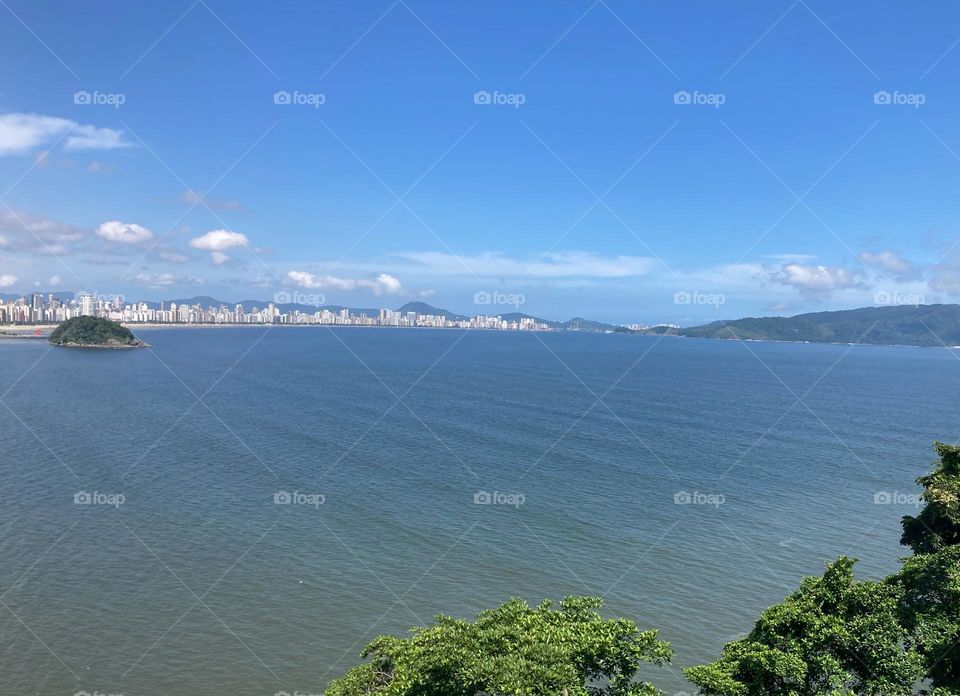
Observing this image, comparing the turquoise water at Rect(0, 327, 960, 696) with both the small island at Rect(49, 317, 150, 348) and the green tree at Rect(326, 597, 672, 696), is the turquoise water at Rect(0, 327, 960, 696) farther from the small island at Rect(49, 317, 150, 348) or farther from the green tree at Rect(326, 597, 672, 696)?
the small island at Rect(49, 317, 150, 348)

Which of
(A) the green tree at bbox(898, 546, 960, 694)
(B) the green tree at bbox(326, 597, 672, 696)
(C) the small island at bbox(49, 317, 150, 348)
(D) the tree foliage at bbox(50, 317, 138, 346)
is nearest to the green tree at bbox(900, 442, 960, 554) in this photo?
(A) the green tree at bbox(898, 546, 960, 694)

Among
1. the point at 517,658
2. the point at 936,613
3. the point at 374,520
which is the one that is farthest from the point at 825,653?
the point at 374,520

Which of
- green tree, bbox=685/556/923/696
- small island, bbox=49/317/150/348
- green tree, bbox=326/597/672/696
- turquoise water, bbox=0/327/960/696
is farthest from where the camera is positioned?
small island, bbox=49/317/150/348

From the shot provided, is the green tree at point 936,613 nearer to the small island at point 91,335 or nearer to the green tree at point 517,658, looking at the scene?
the green tree at point 517,658

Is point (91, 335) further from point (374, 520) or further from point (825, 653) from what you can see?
point (825, 653)

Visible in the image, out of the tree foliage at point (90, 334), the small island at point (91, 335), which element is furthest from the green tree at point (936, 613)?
the tree foliage at point (90, 334)

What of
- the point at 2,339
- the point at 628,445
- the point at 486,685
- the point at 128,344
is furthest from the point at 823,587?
the point at 2,339
